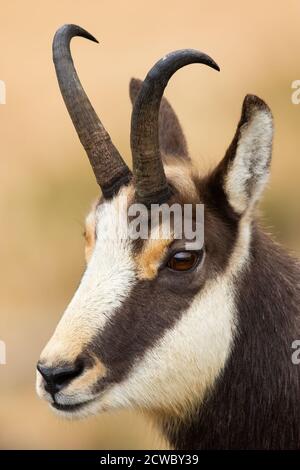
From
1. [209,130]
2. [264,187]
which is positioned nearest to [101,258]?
[264,187]

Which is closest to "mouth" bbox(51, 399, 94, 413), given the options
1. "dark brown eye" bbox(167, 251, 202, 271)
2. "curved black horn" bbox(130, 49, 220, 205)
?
"dark brown eye" bbox(167, 251, 202, 271)

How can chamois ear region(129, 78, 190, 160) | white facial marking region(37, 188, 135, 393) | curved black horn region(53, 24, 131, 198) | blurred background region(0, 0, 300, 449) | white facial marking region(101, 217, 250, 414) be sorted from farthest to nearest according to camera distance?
blurred background region(0, 0, 300, 449) < chamois ear region(129, 78, 190, 160) < curved black horn region(53, 24, 131, 198) < white facial marking region(101, 217, 250, 414) < white facial marking region(37, 188, 135, 393)

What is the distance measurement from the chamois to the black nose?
0.01 meters

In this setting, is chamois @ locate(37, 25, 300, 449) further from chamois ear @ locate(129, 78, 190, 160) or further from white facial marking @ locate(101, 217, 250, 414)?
chamois ear @ locate(129, 78, 190, 160)

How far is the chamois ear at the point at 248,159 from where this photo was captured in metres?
8.73

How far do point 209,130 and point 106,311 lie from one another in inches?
620

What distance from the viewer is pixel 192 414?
9.10 metres

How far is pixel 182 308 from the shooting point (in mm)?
8812

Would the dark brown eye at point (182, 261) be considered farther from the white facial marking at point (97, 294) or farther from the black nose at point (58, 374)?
the black nose at point (58, 374)

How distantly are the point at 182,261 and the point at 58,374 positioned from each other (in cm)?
136

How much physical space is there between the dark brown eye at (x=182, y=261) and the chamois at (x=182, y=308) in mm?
11

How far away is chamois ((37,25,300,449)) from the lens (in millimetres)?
8625

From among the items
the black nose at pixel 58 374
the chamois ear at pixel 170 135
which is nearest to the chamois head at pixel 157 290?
the black nose at pixel 58 374

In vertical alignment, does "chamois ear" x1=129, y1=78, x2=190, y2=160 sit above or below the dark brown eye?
above
